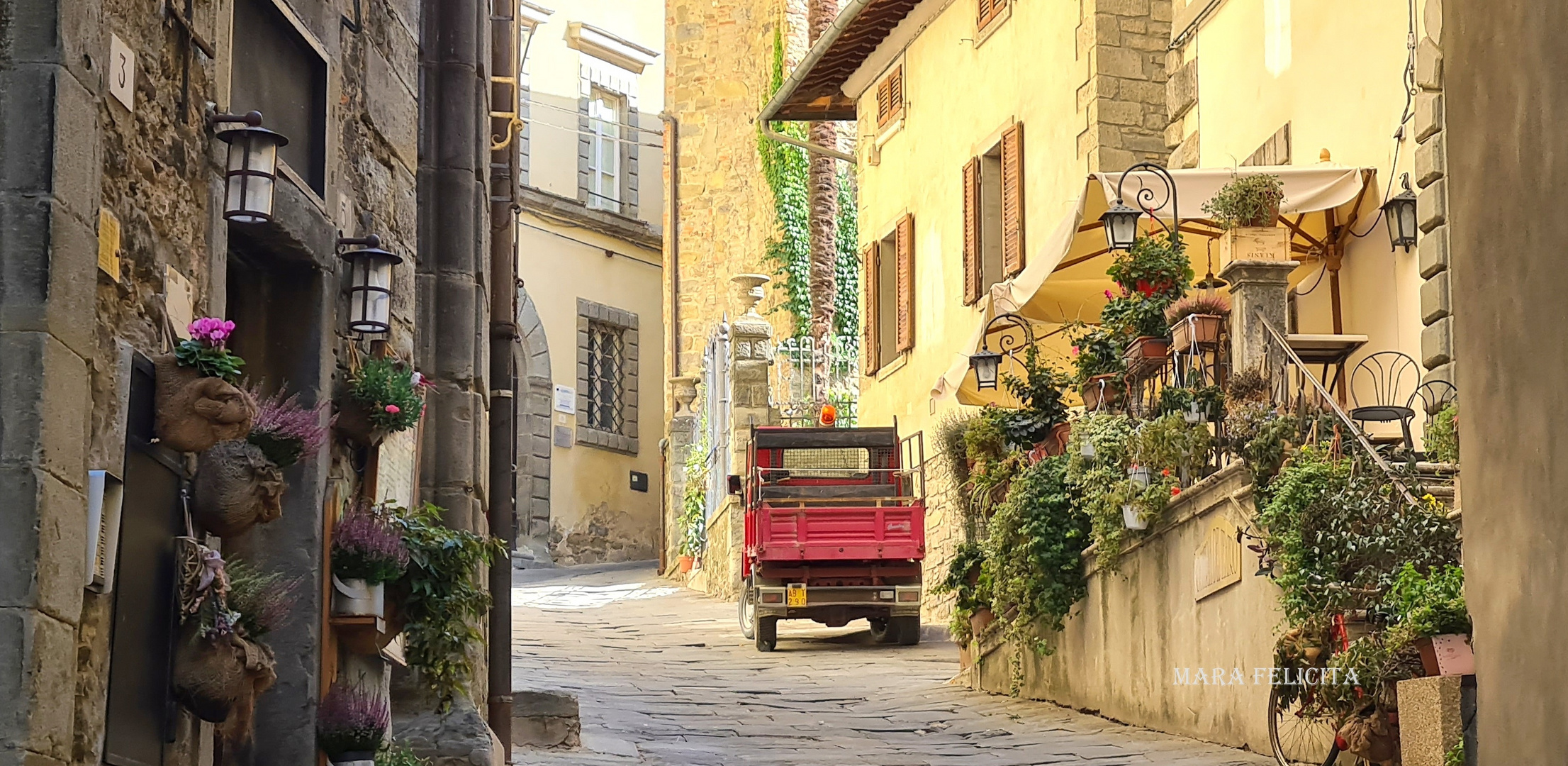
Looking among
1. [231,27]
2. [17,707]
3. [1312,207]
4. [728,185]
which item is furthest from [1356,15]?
[728,185]

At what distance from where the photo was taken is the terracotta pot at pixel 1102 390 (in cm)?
1247

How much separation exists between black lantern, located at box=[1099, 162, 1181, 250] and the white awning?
0.02 meters

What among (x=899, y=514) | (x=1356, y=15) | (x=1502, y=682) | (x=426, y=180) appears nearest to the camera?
(x=1502, y=682)

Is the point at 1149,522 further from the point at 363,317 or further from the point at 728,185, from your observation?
the point at 728,185

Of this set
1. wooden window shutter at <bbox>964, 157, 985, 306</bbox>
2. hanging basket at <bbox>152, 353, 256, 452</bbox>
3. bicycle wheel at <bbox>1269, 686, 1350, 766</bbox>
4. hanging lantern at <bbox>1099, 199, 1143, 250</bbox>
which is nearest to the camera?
hanging basket at <bbox>152, 353, 256, 452</bbox>

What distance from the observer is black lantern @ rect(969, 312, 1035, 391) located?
14.9m

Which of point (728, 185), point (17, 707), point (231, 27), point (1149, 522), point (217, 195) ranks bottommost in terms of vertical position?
point (17, 707)

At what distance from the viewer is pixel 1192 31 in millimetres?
14984

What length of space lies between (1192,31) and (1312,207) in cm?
351

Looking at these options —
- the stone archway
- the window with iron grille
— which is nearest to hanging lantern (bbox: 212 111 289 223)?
the stone archway

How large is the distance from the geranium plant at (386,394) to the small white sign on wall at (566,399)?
2287cm

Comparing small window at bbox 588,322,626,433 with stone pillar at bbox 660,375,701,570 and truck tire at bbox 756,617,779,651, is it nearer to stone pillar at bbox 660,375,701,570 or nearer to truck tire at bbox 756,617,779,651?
stone pillar at bbox 660,375,701,570

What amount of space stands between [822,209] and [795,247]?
907mm

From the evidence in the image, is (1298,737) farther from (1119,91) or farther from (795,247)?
(795,247)
